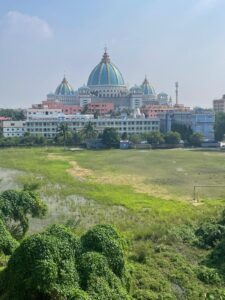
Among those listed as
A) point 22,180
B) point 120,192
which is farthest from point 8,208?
point 22,180

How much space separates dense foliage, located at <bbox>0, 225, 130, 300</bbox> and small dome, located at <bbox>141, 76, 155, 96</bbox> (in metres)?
117

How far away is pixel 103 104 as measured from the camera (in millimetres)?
112812

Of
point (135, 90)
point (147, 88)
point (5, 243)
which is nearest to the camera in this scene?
point (5, 243)

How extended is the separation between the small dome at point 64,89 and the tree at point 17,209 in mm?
108138

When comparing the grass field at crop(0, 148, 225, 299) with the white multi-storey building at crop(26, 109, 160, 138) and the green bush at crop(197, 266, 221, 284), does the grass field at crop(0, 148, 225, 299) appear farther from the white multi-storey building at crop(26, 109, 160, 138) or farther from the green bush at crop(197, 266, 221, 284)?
the white multi-storey building at crop(26, 109, 160, 138)

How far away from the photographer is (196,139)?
77.6m

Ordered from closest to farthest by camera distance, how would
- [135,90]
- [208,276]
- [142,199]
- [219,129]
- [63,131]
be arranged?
[208,276]
[142,199]
[63,131]
[219,129]
[135,90]

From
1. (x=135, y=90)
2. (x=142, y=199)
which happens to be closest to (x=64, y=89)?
(x=135, y=90)

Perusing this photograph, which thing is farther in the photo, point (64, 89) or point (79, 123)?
point (64, 89)

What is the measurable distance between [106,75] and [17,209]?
104 meters

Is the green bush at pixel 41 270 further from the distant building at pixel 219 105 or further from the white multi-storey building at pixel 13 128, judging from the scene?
the distant building at pixel 219 105

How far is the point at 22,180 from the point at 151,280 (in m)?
26.3

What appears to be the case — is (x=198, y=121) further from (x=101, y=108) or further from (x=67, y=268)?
(x=67, y=268)

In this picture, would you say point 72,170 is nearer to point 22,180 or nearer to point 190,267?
point 22,180
